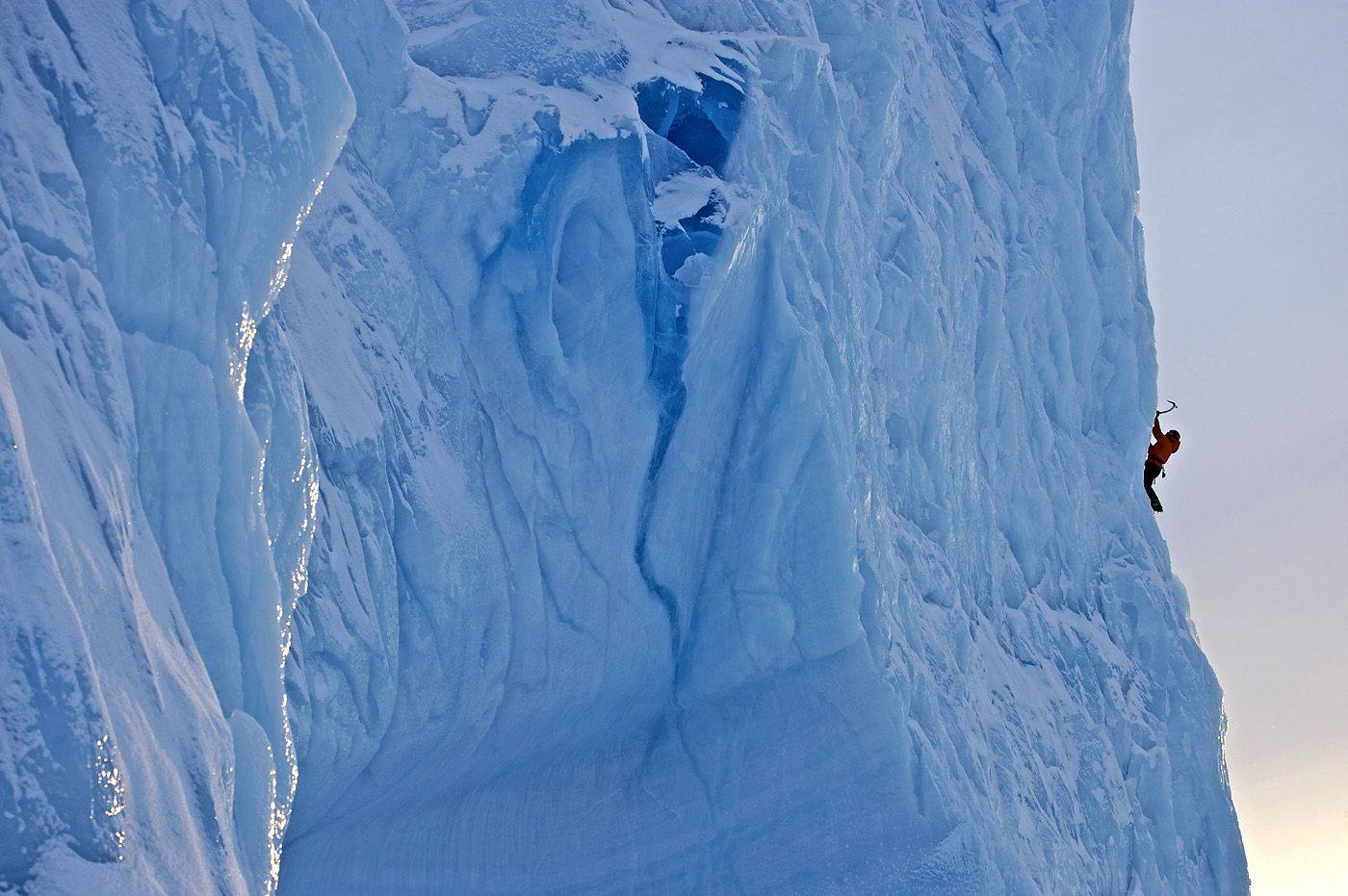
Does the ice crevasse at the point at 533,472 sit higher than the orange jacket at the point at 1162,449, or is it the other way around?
the orange jacket at the point at 1162,449

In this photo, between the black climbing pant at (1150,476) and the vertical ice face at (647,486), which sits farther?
the black climbing pant at (1150,476)

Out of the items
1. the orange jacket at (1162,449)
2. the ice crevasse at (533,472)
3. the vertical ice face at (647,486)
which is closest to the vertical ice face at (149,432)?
the ice crevasse at (533,472)

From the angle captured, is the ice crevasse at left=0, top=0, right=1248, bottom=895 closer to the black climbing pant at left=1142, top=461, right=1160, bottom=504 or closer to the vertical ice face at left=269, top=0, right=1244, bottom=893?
the vertical ice face at left=269, top=0, right=1244, bottom=893

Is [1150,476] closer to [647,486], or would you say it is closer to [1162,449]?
[1162,449]

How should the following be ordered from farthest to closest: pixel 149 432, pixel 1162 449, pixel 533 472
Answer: pixel 1162 449 < pixel 533 472 < pixel 149 432

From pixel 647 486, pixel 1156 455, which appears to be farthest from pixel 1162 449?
pixel 647 486

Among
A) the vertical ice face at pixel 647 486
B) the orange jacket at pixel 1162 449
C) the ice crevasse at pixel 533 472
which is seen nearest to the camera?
the ice crevasse at pixel 533 472

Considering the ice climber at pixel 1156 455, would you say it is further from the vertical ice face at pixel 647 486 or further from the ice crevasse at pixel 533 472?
the vertical ice face at pixel 647 486
